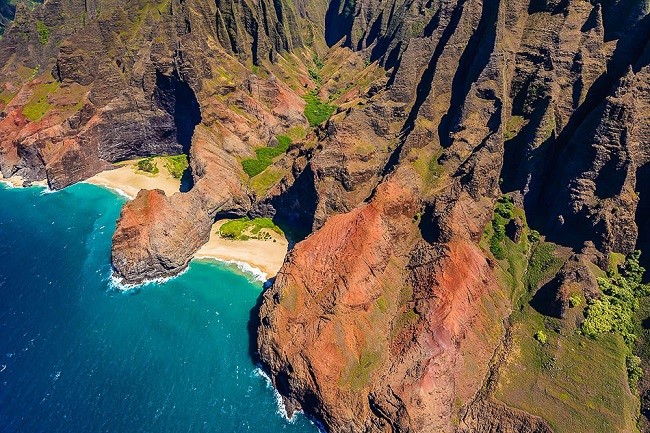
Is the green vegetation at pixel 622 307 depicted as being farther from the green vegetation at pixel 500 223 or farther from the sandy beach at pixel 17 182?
the sandy beach at pixel 17 182

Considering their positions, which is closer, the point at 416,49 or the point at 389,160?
the point at 389,160

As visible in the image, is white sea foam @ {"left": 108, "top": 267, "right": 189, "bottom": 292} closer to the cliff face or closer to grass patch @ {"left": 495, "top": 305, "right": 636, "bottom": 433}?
the cliff face

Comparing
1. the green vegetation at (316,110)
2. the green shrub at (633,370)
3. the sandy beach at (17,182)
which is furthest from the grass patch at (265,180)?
the green shrub at (633,370)

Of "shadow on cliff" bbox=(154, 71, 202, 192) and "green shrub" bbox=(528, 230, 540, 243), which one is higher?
"green shrub" bbox=(528, 230, 540, 243)

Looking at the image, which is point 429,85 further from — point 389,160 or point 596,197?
point 596,197

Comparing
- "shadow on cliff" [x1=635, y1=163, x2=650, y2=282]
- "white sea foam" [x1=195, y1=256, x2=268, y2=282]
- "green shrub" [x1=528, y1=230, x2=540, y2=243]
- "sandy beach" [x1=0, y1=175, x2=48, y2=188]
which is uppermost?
"shadow on cliff" [x1=635, y1=163, x2=650, y2=282]

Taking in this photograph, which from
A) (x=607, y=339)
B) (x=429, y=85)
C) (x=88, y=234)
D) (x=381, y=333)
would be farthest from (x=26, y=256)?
(x=607, y=339)

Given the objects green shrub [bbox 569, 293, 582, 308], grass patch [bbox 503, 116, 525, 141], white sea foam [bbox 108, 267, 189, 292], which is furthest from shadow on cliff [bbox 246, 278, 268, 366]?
grass patch [bbox 503, 116, 525, 141]
